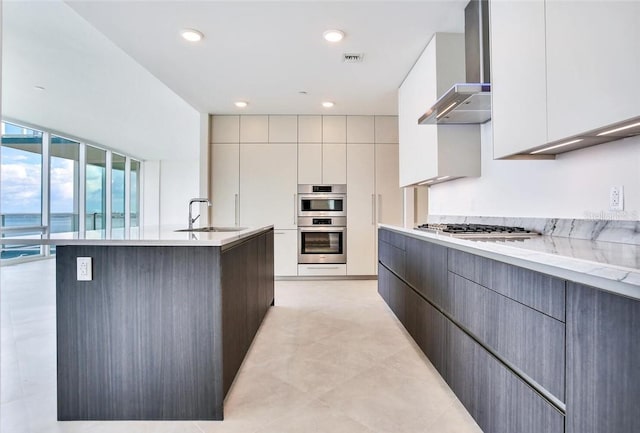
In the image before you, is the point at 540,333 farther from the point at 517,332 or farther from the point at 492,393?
the point at 492,393

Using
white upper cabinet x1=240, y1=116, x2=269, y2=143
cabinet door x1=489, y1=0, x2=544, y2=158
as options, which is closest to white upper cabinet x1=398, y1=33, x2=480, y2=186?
cabinet door x1=489, y1=0, x2=544, y2=158

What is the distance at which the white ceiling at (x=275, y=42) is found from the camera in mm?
2521

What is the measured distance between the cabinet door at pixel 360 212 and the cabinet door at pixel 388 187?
105mm

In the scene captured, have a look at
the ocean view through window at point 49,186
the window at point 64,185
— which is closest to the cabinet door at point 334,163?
the ocean view through window at point 49,186

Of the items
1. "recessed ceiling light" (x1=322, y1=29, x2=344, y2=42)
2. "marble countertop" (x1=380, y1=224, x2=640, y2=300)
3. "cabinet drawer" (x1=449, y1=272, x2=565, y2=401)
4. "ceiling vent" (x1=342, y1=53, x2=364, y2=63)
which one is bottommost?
"cabinet drawer" (x1=449, y1=272, x2=565, y2=401)

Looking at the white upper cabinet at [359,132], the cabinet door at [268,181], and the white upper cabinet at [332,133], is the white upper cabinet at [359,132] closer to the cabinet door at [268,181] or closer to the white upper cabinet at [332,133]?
the white upper cabinet at [332,133]

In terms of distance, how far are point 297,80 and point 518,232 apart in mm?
2896

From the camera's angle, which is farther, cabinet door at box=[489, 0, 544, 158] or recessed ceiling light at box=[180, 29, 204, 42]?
recessed ceiling light at box=[180, 29, 204, 42]

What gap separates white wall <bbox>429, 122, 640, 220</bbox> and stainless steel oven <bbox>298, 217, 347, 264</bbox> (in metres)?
2.44

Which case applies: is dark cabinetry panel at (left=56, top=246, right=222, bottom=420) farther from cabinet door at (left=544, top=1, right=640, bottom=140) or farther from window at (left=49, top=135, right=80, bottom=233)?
window at (left=49, top=135, right=80, bottom=233)

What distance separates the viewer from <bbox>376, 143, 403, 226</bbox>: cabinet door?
17.2 feet

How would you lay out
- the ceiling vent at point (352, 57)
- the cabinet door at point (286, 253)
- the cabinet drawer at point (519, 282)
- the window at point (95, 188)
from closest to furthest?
the cabinet drawer at point (519, 282) → the ceiling vent at point (352, 57) → the cabinet door at point (286, 253) → the window at point (95, 188)

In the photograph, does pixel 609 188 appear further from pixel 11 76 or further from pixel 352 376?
pixel 11 76

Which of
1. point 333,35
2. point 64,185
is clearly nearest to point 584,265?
point 333,35
